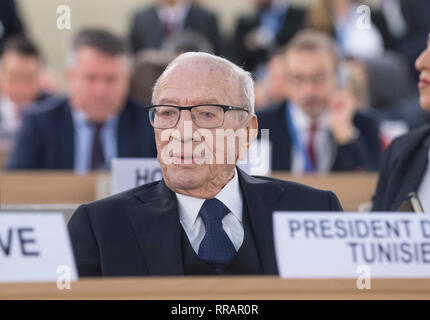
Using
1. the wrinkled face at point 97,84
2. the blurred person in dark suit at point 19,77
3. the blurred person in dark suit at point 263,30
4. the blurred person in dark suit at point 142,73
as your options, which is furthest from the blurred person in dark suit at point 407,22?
the wrinkled face at point 97,84

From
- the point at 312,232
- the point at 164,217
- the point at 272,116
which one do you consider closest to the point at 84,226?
the point at 164,217

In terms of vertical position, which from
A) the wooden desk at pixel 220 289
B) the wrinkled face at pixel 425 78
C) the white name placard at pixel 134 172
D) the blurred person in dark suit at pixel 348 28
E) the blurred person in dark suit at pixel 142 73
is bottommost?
the wooden desk at pixel 220 289

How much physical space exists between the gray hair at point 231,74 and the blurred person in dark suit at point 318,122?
5.16 ft

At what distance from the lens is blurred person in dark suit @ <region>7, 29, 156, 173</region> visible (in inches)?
151

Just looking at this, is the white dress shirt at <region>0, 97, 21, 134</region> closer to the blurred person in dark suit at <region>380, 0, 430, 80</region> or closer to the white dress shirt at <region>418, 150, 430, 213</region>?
the blurred person in dark suit at <region>380, 0, 430, 80</region>

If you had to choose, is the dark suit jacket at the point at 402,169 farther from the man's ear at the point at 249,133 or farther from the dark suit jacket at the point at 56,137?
the dark suit jacket at the point at 56,137

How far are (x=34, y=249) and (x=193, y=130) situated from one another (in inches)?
20.7

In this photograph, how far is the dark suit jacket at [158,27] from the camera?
682cm

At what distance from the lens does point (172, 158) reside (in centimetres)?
180

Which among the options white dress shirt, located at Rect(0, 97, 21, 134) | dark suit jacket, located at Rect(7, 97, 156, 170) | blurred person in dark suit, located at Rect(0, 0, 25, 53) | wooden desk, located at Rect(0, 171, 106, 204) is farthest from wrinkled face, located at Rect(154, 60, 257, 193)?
blurred person in dark suit, located at Rect(0, 0, 25, 53)

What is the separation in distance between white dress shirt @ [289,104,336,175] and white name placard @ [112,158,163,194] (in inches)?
53.6

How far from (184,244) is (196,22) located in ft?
17.7

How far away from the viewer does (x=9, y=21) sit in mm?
6754
